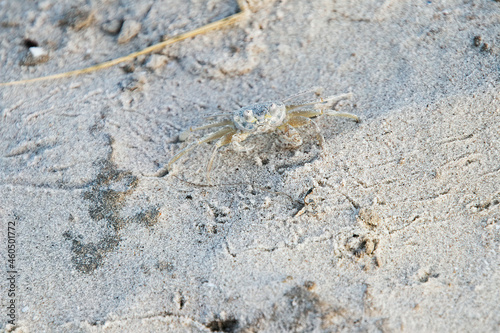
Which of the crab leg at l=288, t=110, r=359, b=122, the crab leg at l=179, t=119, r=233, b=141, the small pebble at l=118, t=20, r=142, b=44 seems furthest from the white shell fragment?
the crab leg at l=288, t=110, r=359, b=122

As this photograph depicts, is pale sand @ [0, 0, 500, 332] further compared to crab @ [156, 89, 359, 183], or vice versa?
crab @ [156, 89, 359, 183]

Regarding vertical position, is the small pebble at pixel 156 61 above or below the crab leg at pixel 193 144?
above

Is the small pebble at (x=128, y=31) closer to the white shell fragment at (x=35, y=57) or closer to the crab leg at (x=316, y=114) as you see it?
the white shell fragment at (x=35, y=57)

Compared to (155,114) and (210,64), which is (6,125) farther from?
(210,64)

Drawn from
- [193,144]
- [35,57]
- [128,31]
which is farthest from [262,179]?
[35,57]

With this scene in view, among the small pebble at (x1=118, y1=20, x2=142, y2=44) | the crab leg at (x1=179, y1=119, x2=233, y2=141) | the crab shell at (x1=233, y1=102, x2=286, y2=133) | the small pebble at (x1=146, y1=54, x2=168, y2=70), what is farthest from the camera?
the small pebble at (x1=118, y1=20, x2=142, y2=44)

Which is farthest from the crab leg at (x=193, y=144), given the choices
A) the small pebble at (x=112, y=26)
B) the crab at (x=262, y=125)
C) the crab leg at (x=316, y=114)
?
the small pebble at (x=112, y=26)

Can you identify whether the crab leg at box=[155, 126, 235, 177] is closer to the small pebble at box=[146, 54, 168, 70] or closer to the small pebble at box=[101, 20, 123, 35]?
the small pebble at box=[146, 54, 168, 70]

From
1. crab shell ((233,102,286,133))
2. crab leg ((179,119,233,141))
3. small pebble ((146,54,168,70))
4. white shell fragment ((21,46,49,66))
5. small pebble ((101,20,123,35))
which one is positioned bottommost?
white shell fragment ((21,46,49,66))
